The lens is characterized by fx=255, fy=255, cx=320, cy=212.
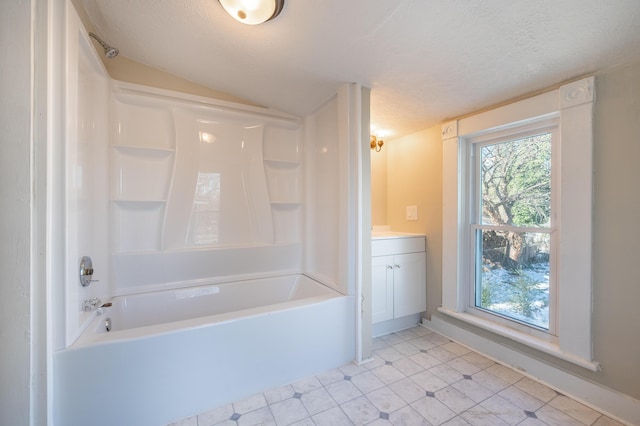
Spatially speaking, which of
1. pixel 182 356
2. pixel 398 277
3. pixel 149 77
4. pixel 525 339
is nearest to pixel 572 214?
pixel 525 339

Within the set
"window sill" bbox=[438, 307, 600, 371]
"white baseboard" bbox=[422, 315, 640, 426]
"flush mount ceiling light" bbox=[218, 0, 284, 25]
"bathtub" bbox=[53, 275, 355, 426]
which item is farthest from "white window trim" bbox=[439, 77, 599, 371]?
"flush mount ceiling light" bbox=[218, 0, 284, 25]

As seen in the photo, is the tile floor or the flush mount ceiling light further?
the tile floor

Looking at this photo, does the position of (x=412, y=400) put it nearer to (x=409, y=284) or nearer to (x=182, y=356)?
Answer: (x=409, y=284)

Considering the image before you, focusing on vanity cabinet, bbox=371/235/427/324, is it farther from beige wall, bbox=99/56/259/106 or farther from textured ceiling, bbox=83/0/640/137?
beige wall, bbox=99/56/259/106

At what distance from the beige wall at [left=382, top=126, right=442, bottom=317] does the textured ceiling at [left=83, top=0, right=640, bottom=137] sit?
0.49m

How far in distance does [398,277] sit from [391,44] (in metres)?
1.78

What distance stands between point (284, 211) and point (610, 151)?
225cm

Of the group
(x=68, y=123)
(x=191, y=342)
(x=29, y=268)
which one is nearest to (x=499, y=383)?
(x=191, y=342)

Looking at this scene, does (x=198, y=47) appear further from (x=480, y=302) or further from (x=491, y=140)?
(x=480, y=302)

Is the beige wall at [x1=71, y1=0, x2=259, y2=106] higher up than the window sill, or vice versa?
the beige wall at [x1=71, y1=0, x2=259, y2=106]

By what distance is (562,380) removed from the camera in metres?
1.55

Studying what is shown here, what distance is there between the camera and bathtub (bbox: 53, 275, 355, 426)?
1.17 m

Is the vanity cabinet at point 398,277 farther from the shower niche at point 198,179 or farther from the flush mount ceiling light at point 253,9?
the flush mount ceiling light at point 253,9

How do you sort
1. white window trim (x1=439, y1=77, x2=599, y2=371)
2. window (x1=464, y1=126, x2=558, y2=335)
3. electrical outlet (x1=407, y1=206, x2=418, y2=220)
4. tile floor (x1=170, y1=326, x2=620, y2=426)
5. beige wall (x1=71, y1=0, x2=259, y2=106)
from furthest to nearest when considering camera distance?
electrical outlet (x1=407, y1=206, x2=418, y2=220) < beige wall (x1=71, y1=0, x2=259, y2=106) < window (x1=464, y1=126, x2=558, y2=335) < white window trim (x1=439, y1=77, x2=599, y2=371) < tile floor (x1=170, y1=326, x2=620, y2=426)
